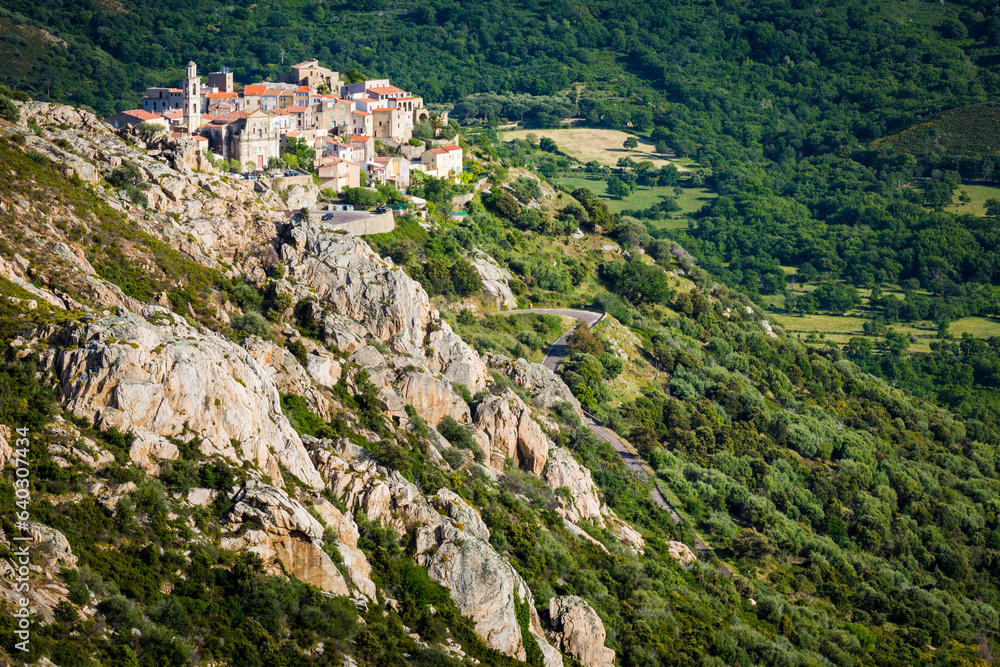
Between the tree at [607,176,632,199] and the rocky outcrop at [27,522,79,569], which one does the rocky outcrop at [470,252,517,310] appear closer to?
the rocky outcrop at [27,522,79,569]

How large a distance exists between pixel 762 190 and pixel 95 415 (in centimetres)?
17635

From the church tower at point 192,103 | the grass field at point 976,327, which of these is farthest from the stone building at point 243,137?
the grass field at point 976,327

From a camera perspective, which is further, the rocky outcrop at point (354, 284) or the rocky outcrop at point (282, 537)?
the rocky outcrop at point (354, 284)

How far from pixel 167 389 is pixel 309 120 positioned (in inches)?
2270

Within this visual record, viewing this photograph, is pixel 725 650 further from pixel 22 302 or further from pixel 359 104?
pixel 359 104

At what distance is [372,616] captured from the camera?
37.2 m

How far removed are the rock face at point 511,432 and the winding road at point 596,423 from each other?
13.4 meters

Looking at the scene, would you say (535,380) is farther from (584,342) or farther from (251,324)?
(251,324)

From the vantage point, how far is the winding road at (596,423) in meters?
70.0

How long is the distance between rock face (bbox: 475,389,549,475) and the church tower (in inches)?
1291

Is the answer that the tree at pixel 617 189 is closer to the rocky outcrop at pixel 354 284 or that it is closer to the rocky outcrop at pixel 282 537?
the rocky outcrop at pixel 354 284

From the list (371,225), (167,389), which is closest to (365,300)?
(371,225)

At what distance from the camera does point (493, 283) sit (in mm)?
86625

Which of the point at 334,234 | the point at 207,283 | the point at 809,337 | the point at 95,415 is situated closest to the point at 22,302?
the point at 95,415
